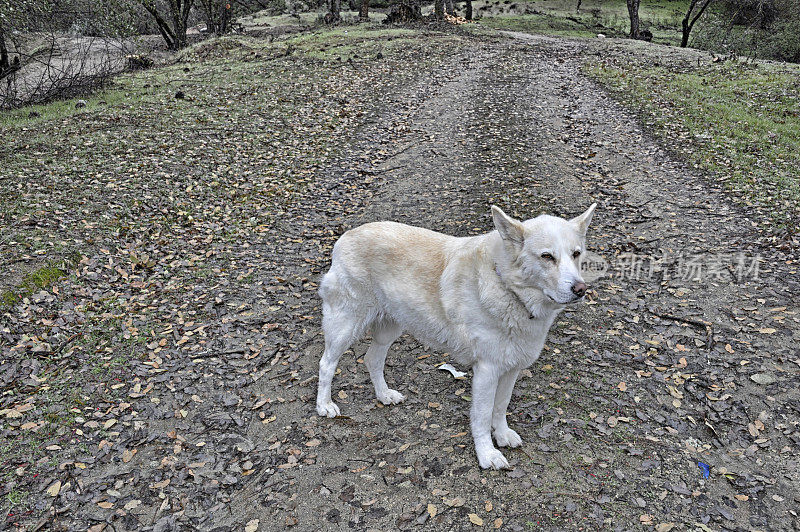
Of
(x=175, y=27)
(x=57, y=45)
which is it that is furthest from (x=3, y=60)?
(x=175, y=27)

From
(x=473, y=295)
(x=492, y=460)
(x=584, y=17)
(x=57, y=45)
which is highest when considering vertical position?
(x=584, y=17)

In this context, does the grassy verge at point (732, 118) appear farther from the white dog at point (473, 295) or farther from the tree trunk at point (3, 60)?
→ the tree trunk at point (3, 60)

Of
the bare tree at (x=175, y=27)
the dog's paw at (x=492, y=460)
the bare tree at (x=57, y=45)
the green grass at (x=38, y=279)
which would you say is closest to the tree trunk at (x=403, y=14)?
the bare tree at (x=175, y=27)

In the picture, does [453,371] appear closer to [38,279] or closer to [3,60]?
[38,279]

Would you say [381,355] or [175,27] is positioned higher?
[175,27]

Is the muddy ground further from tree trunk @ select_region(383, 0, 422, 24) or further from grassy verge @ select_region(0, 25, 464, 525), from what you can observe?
tree trunk @ select_region(383, 0, 422, 24)

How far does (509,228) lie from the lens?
14.3 ft

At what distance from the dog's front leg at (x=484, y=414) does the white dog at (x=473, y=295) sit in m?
0.01

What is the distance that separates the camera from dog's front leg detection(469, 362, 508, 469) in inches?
190

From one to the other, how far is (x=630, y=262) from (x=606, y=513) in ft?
18.5

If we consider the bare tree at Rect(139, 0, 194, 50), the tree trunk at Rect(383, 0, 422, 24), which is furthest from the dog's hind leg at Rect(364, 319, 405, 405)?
the tree trunk at Rect(383, 0, 422, 24)

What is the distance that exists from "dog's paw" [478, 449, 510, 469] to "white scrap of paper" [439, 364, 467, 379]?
5.12 ft

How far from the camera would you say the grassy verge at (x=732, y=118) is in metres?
11.6

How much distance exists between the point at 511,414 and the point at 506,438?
60 centimetres
